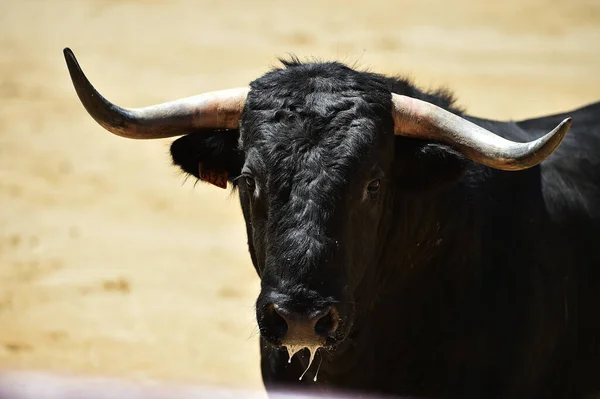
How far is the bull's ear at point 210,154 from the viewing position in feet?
15.6

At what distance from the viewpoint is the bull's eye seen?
14.6ft

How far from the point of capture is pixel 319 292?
3.99 m

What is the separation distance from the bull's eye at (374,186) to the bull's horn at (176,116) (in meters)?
0.70

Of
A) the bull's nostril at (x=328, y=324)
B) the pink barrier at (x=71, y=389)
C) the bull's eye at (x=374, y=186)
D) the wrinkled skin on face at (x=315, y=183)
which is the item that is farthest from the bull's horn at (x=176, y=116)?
Result: the pink barrier at (x=71, y=389)

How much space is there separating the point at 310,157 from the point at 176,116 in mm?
827

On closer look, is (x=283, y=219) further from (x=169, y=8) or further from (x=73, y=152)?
(x=169, y=8)

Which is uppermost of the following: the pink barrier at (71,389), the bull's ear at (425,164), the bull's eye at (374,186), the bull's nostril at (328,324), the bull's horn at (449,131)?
the bull's horn at (449,131)

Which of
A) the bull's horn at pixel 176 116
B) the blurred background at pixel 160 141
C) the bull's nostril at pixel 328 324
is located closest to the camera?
the bull's nostril at pixel 328 324

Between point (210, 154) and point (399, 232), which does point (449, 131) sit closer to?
point (399, 232)

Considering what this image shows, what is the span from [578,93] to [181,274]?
7.28m

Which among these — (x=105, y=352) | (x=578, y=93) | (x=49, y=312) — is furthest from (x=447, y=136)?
(x=578, y=93)

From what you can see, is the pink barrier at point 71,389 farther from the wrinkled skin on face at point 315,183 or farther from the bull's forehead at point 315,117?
the bull's forehead at point 315,117

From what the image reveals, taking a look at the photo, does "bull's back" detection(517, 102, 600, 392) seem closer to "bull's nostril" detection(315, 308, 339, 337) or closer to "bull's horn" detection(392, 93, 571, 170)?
"bull's horn" detection(392, 93, 571, 170)

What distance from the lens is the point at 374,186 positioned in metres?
4.48
